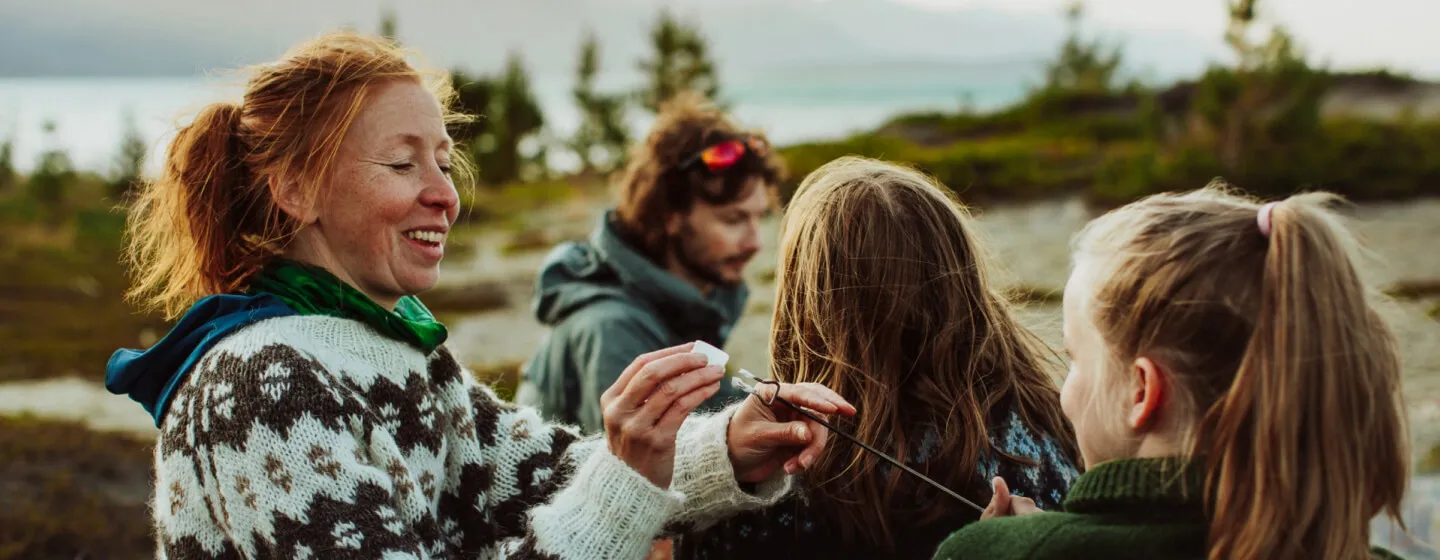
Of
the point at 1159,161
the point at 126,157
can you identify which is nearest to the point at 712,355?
the point at 1159,161

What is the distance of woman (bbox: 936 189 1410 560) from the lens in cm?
170

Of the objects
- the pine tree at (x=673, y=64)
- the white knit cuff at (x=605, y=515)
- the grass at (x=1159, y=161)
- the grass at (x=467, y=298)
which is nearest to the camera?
the white knit cuff at (x=605, y=515)

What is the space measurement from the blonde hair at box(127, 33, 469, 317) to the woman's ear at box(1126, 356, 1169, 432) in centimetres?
146

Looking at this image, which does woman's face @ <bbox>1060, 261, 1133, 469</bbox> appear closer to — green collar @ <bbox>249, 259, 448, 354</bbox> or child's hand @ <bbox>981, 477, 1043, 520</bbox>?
child's hand @ <bbox>981, 477, 1043, 520</bbox>

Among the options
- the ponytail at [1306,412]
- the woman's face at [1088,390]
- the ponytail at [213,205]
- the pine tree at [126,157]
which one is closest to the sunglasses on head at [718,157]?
the ponytail at [213,205]

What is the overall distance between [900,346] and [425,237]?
37.7 inches

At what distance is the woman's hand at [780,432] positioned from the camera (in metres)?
2.26

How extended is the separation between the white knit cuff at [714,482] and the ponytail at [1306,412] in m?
0.94

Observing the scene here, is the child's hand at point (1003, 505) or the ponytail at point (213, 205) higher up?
the ponytail at point (213, 205)

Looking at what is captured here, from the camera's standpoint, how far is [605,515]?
216cm

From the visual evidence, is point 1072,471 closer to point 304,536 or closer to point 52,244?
point 304,536

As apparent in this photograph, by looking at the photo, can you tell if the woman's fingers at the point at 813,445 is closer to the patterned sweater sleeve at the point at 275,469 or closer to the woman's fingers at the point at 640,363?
the woman's fingers at the point at 640,363

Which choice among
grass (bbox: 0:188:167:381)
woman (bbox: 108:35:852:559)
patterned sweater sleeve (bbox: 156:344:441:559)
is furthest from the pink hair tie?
grass (bbox: 0:188:167:381)

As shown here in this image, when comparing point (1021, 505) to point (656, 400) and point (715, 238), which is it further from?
point (715, 238)
